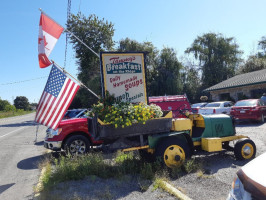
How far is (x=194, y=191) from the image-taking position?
4164mm

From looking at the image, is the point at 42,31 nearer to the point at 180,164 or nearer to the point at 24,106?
the point at 180,164

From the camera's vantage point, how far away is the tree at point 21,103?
359 feet

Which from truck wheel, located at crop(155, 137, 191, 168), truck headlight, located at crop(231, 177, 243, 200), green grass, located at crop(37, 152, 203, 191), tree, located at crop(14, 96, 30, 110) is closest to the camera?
truck headlight, located at crop(231, 177, 243, 200)

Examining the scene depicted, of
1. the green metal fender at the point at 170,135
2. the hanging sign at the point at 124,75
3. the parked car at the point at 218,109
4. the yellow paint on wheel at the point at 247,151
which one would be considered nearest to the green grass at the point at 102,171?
the green metal fender at the point at 170,135

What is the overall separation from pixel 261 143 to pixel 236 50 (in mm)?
32519

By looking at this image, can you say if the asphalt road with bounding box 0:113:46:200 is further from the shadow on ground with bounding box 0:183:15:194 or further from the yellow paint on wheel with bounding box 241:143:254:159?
the yellow paint on wheel with bounding box 241:143:254:159

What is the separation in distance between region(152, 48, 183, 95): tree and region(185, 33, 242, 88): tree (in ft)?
24.9

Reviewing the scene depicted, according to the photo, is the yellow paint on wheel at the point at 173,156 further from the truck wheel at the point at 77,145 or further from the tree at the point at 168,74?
the tree at the point at 168,74

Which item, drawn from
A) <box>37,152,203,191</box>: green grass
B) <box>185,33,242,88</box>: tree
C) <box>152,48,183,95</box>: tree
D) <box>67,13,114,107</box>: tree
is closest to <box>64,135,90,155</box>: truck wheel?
<box>37,152,203,191</box>: green grass

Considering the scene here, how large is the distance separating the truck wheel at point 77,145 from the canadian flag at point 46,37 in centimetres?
254

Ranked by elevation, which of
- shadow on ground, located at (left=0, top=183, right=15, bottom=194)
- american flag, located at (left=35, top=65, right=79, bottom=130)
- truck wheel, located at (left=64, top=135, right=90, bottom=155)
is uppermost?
american flag, located at (left=35, top=65, right=79, bottom=130)

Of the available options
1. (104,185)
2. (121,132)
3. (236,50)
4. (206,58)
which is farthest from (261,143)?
(236,50)

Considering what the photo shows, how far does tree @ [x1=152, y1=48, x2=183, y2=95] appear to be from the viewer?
91.9ft

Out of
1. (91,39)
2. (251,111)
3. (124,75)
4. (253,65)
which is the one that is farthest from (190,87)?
(124,75)
